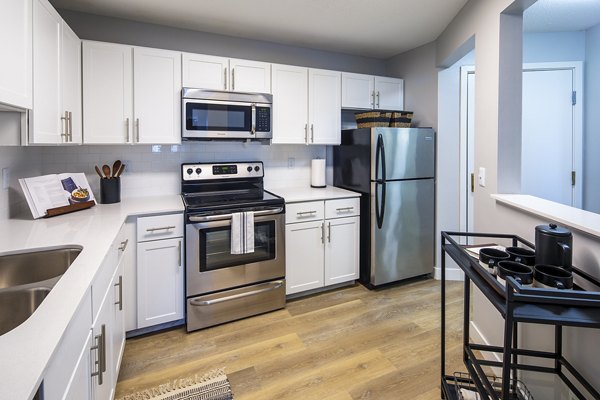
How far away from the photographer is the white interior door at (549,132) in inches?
123

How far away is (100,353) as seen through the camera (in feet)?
4.47

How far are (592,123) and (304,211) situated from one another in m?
2.80

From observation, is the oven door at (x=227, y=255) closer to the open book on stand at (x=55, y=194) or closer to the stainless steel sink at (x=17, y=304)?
the open book on stand at (x=55, y=194)

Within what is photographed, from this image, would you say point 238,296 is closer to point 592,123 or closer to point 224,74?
point 224,74

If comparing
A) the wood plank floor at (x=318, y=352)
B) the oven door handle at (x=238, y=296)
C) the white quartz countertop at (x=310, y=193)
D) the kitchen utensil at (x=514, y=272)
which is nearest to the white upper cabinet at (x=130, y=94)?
the white quartz countertop at (x=310, y=193)

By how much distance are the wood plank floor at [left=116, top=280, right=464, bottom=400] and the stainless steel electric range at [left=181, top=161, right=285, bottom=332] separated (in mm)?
147

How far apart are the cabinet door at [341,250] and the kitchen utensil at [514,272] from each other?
1.88 metres

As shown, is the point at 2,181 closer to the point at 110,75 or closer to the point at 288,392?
the point at 110,75

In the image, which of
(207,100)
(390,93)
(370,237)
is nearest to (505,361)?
(370,237)

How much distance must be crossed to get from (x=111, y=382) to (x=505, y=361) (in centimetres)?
173

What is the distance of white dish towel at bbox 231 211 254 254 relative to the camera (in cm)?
253

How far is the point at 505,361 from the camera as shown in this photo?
1.07 meters

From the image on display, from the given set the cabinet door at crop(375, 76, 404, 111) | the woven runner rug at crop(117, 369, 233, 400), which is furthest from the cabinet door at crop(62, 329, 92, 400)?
the cabinet door at crop(375, 76, 404, 111)

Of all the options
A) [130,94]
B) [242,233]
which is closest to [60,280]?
[242,233]
